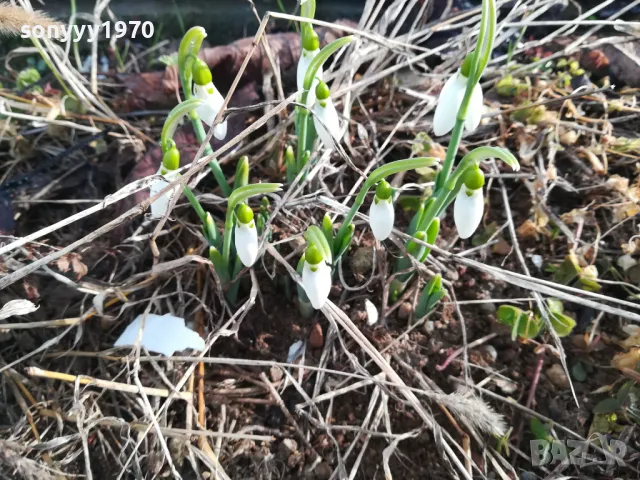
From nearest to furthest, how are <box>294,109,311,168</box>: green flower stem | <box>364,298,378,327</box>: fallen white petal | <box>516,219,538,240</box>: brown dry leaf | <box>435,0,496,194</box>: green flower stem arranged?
1. <box>435,0,496,194</box>: green flower stem
2. <box>294,109,311,168</box>: green flower stem
3. <box>364,298,378,327</box>: fallen white petal
4. <box>516,219,538,240</box>: brown dry leaf

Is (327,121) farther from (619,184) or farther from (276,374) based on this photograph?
(619,184)

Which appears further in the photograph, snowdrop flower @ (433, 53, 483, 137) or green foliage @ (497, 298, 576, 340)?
green foliage @ (497, 298, 576, 340)

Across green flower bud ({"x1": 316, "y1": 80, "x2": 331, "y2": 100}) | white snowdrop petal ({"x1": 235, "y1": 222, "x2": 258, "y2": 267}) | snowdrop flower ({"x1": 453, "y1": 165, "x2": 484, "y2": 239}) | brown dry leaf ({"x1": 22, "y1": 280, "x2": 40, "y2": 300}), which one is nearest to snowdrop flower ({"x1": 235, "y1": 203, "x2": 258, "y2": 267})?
white snowdrop petal ({"x1": 235, "y1": 222, "x2": 258, "y2": 267})

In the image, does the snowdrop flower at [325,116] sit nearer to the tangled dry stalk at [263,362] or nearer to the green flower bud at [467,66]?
the tangled dry stalk at [263,362]

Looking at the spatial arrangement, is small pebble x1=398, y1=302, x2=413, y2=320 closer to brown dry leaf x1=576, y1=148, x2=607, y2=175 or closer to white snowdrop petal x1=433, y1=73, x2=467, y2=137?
white snowdrop petal x1=433, y1=73, x2=467, y2=137

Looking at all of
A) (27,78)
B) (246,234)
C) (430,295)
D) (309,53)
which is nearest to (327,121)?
(309,53)

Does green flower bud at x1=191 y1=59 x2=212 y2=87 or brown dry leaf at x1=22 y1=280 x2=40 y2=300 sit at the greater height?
green flower bud at x1=191 y1=59 x2=212 y2=87
